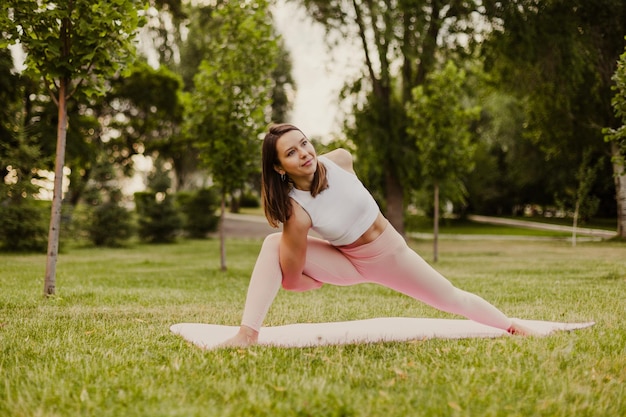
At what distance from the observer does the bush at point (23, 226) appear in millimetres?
15312

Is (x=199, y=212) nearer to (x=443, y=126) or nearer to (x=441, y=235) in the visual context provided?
(x=441, y=235)

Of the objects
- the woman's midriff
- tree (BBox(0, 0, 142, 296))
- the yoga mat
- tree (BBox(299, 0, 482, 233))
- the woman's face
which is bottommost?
the yoga mat

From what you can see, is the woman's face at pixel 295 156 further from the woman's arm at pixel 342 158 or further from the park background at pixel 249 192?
the park background at pixel 249 192

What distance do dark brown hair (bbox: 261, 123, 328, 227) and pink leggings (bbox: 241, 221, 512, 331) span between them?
0.29 metres

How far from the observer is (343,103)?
691 inches

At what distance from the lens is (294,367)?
3.34 metres

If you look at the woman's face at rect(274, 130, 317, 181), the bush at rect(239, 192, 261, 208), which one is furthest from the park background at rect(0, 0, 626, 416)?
the bush at rect(239, 192, 261, 208)

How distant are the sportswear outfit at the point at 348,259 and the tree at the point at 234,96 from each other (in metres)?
6.52

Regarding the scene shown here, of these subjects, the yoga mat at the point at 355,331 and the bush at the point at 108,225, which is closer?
the yoga mat at the point at 355,331

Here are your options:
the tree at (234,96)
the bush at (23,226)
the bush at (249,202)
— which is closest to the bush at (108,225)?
the bush at (23,226)

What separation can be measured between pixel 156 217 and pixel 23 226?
621 cm

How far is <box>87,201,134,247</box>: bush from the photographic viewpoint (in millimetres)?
18859

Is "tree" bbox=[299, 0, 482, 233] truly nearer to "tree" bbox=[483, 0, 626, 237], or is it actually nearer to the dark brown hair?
"tree" bbox=[483, 0, 626, 237]

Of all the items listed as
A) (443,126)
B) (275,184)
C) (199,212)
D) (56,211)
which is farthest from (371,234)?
(199,212)
